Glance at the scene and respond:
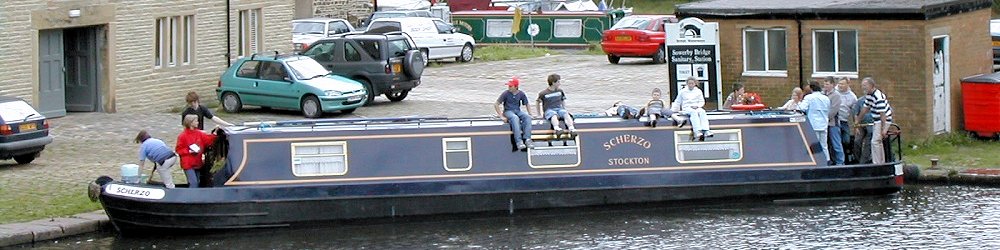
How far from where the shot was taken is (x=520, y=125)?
2277cm

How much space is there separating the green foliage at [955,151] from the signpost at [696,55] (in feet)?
10.4

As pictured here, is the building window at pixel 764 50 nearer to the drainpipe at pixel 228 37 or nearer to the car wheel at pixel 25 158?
the car wheel at pixel 25 158

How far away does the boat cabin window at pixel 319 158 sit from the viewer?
22000 millimetres

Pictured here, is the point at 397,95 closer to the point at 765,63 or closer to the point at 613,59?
the point at 765,63

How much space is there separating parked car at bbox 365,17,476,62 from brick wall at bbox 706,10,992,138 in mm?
17874

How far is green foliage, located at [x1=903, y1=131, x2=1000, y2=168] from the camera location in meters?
25.6

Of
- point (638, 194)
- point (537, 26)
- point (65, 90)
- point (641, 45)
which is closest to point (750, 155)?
point (638, 194)

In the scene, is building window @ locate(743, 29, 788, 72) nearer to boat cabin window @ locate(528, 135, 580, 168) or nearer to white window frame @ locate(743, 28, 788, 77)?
white window frame @ locate(743, 28, 788, 77)

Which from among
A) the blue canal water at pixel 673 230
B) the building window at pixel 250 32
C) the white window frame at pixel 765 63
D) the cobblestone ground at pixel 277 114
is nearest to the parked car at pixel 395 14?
the cobblestone ground at pixel 277 114

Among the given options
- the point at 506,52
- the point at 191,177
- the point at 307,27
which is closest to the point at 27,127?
the point at 191,177

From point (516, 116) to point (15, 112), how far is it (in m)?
7.30

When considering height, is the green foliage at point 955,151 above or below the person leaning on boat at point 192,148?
below

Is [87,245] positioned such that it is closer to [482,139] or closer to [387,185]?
[387,185]

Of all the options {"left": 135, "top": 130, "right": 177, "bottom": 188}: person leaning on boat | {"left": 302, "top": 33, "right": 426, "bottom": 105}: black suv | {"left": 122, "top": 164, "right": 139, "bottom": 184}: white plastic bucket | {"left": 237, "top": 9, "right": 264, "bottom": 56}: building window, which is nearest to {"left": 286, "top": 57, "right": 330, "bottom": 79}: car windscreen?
{"left": 302, "top": 33, "right": 426, "bottom": 105}: black suv
